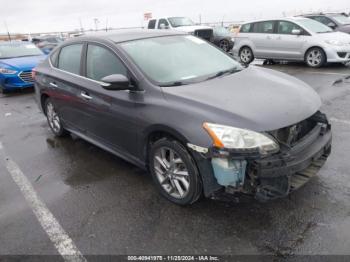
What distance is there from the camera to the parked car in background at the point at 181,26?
16.4 meters

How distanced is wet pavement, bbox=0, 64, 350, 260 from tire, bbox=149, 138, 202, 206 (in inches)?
5.6

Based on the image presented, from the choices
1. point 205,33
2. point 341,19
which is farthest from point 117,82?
point 341,19

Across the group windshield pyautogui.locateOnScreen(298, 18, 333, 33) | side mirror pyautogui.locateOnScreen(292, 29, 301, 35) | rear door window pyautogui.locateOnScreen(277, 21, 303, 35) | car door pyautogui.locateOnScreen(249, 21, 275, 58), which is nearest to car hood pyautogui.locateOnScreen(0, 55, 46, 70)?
car door pyautogui.locateOnScreen(249, 21, 275, 58)

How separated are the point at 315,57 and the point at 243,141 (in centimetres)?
856

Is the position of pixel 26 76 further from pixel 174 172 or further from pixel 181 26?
pixel 181 26

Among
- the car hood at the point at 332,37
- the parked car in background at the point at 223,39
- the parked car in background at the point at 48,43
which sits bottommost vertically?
the parked car in background at the point at 48,43

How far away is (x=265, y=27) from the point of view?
11.2m

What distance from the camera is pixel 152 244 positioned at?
278 centimetres

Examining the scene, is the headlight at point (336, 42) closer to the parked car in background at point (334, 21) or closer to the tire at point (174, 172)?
the parked car in background at point (334, 21)

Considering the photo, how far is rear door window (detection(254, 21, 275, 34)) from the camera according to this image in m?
11.0

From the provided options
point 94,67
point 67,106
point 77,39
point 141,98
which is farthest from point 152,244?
point 77,39

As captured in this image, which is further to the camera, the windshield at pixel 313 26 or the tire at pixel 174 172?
the windshield at pixel 313 26

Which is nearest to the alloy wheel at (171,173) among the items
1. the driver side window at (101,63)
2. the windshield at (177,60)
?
the windshield at (177,60)

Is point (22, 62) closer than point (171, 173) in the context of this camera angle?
No
